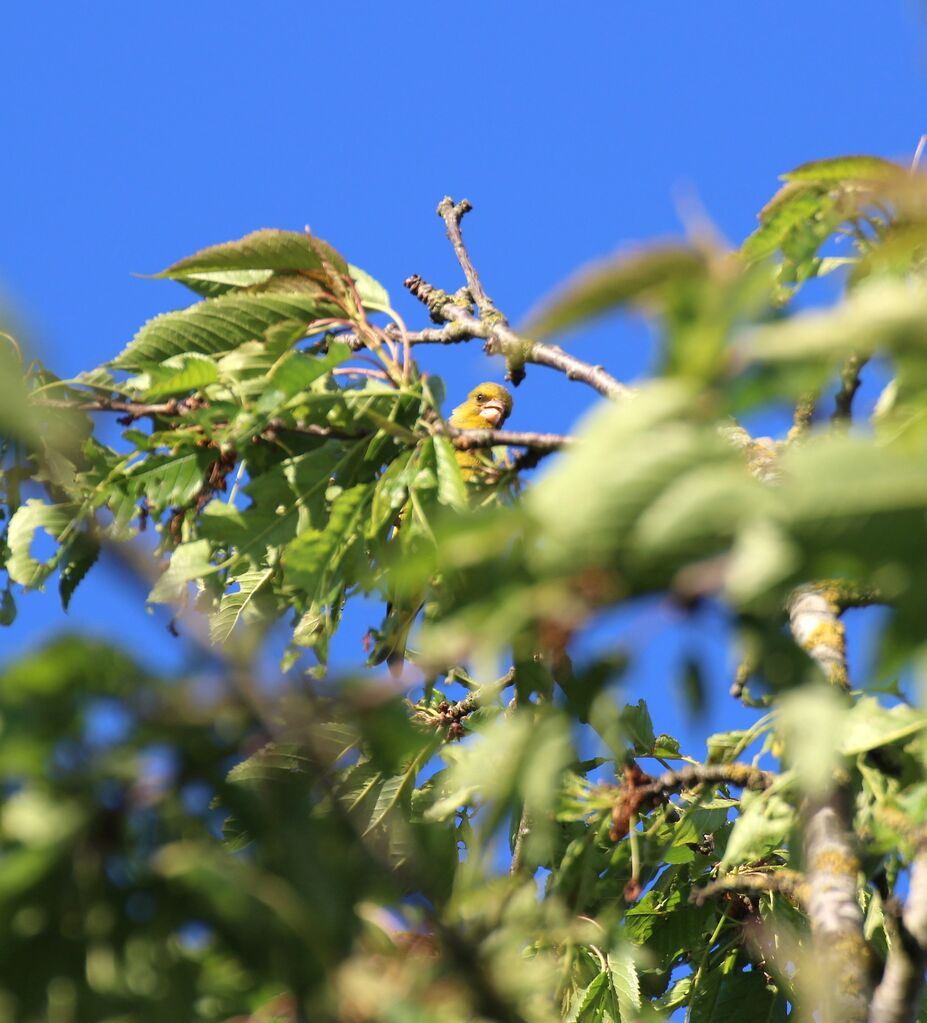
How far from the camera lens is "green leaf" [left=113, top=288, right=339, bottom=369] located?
249cm

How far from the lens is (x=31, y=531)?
8.56ft

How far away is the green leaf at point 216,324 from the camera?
2490mm

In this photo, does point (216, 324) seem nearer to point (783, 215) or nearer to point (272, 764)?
point (272, 764)

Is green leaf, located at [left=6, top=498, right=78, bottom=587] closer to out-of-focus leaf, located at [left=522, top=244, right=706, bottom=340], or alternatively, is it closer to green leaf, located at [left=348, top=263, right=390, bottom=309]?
green leaf, located at [left=348, top=263, right=390, bottom=309]

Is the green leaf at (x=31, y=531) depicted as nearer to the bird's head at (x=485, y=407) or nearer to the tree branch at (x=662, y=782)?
the tree branch at (x=662, y=782)

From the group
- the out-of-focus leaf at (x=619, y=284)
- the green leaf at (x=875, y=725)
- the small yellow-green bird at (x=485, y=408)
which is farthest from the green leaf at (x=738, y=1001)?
the small yellow-green bird at (x=485, y=408)

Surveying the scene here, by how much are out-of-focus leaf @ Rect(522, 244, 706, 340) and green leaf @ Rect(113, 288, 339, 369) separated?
1.48 metres

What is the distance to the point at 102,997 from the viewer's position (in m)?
1.03

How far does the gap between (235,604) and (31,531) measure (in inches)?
18.0

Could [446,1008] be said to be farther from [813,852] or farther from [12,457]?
[12,457]

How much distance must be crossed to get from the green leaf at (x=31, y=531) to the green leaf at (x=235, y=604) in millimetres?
377

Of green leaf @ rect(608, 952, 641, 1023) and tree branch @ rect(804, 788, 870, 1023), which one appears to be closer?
tree branch @ rect(804, 788, 870, 1023)

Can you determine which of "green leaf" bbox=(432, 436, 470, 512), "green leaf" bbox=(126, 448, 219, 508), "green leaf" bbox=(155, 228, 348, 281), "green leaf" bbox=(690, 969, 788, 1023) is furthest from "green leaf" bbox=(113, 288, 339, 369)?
"green leaf" bbox=(690, 969, 788, 1023)

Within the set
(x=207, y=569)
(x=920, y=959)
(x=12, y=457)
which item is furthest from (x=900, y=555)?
(x=12, y=457)
